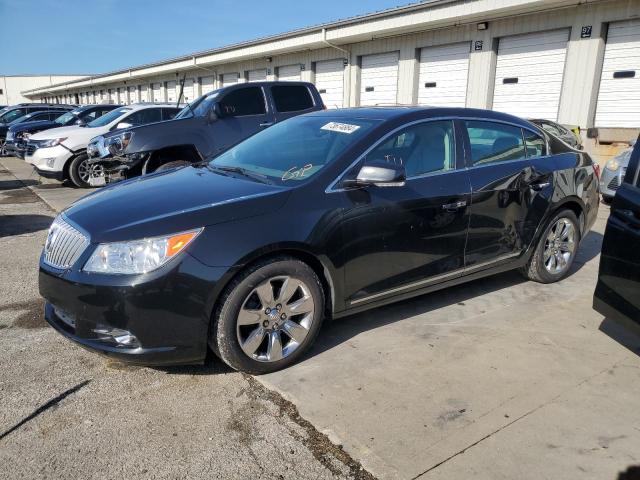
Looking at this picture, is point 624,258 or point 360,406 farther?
point 624,258

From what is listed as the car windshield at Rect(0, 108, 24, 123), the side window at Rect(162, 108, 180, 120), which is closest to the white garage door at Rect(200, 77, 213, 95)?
the car windshield at Rect(0, 108, 24, 123)

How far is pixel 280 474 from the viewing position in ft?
7.61

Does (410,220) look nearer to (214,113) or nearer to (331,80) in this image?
(214,113)

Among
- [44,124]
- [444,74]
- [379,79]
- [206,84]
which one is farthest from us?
[206,84]

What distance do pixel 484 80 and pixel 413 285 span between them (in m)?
11.4

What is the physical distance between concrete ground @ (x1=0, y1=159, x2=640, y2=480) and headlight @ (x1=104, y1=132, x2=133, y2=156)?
406 centimetres

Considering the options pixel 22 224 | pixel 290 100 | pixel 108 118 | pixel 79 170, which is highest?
pixel 290 100

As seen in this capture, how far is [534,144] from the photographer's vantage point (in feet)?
A: 15.0

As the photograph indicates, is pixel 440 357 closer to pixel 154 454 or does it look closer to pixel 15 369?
pixel 154 454

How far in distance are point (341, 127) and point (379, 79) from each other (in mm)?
13788

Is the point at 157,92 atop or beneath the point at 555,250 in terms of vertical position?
atop

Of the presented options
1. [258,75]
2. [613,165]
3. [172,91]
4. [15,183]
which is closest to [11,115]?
[258,75]

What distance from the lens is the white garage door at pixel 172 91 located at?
3197 cm

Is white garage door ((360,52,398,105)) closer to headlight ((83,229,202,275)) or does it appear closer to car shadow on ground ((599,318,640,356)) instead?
car shadow on ground ((599,318,640,356))
